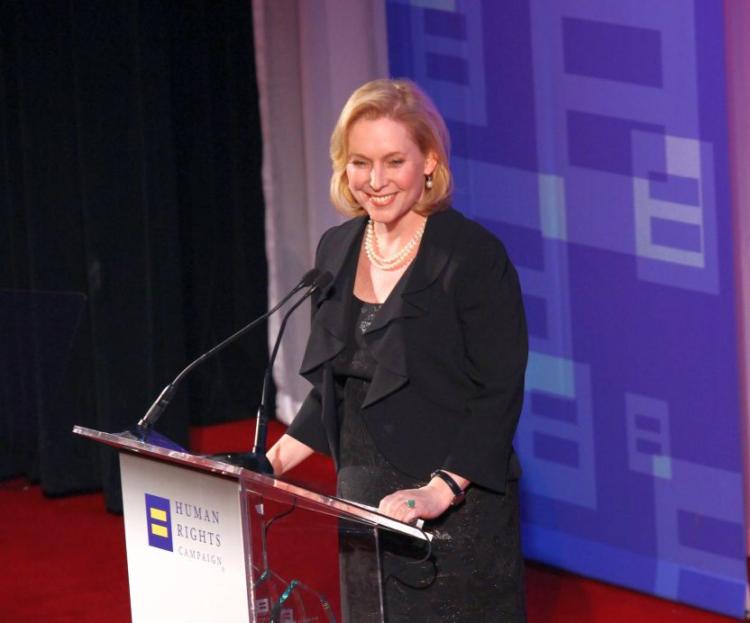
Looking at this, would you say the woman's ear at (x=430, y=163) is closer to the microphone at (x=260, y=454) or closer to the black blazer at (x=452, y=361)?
the black blazer at (x=452, y=361)

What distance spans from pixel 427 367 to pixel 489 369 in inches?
4.2

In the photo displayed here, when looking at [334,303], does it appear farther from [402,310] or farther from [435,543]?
[435,543]

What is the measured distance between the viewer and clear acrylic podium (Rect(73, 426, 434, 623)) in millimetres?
1868

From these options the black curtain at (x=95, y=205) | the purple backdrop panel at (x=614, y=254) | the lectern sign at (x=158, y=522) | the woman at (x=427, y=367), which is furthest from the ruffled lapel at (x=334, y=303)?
the black curtain at (x=95, y=205)

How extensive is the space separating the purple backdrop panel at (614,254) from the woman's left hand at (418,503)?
188cm

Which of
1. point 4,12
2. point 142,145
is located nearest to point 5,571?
point 142,145

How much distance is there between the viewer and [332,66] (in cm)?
552

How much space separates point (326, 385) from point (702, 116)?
1890 millimetres

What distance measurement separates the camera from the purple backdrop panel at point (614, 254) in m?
3.72

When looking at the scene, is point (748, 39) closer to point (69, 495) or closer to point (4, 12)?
point (4, 12)

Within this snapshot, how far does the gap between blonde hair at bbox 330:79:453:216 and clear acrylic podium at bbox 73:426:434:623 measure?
24.9 inches

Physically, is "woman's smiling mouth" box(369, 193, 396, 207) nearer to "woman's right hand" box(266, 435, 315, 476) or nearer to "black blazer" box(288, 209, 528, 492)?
"black blazer" box(288, 209, 528, 492)

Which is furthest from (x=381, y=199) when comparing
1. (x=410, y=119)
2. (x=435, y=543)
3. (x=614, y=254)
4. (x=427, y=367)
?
(x=614, y=254)

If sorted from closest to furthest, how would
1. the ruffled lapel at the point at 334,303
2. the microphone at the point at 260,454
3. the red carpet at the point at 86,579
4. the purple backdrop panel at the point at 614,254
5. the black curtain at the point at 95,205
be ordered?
1. the microphone at the point at 260,454
2. the ruffled lapel at the point at 334,303
3. the purple backdrop panel at the point at 614,254
4. the red carpet at the point at 86,579
5. the black curtain at the point at 95,205
